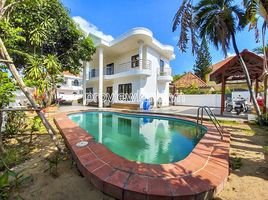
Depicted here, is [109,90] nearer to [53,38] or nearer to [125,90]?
[125,90]

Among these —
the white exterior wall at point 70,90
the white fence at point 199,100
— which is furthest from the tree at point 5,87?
the white exterior wall at point 70,90

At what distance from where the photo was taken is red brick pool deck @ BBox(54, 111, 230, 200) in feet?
7.81

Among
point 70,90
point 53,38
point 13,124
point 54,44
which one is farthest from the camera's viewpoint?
point 70,90

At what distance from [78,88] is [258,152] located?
1371 inches

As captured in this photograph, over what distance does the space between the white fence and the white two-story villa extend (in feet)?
10.2

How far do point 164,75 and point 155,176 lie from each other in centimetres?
1745

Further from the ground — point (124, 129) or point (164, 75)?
point (164, 75)

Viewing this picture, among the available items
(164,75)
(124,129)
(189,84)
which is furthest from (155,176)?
(189,84)

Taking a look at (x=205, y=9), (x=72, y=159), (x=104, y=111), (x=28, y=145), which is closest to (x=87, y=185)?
(x=72, y=159)

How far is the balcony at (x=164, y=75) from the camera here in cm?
1844

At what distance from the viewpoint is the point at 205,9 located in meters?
9.07

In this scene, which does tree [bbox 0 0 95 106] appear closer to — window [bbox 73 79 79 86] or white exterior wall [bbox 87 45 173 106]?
white exterior wall [bbox 87 45 173 106]

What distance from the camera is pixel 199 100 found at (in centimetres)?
2094

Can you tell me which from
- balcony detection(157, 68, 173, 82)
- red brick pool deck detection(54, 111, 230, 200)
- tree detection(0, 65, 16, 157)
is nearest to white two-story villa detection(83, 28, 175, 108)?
balcony detection(157, 68, 173, 82)
